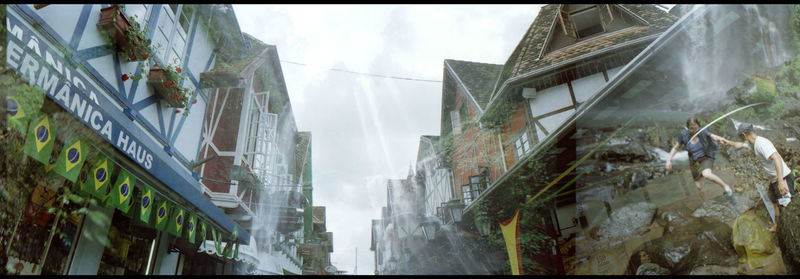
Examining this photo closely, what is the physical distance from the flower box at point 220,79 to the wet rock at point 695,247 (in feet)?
24.1

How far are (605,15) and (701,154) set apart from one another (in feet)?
14.5

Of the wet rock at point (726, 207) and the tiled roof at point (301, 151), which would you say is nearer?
the wet rock at point (726, 207)

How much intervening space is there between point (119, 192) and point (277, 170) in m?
7.58

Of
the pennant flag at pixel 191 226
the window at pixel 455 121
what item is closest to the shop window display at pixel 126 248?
the pennant flag at pixel 191 226

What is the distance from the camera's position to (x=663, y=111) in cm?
436

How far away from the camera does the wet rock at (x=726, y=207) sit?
397cm

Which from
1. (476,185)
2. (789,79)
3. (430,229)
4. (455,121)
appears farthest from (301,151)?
(789,79)

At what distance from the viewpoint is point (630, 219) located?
4.63m

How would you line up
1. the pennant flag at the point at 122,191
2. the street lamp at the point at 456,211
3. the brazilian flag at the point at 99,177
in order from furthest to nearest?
1. the street lamp at the point at 456,211
2. the pennant flag at the point at 122,191
3. the brazilian flag at the point at 99,177

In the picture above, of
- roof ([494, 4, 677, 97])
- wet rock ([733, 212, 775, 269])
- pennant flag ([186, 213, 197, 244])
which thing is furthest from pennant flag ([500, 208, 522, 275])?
pennant flag ([186, 213, 197, 244])

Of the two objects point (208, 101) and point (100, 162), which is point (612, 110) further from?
point (208, 101)

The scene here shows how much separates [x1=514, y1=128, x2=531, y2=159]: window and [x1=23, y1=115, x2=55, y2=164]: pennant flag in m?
6.82

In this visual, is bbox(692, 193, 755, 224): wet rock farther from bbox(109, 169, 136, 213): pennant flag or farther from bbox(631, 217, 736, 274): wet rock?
bbox(109, 169, 136, 213): pennant flag

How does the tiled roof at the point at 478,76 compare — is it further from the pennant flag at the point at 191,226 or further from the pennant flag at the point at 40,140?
the pennant flag at the point at 40,140
